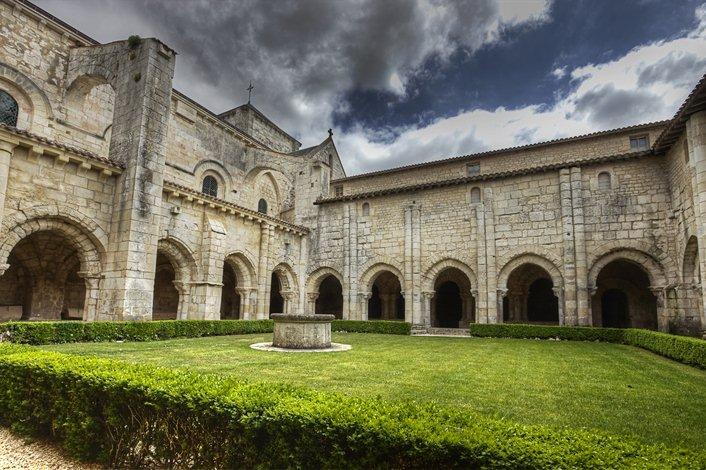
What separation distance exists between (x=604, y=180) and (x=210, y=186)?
19181mm

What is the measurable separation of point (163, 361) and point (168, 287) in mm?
14844

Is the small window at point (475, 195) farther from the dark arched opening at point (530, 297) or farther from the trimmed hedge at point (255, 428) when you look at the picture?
the trimmed hedge at point (255, 428)

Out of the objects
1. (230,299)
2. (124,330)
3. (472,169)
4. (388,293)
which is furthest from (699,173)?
(230,299)

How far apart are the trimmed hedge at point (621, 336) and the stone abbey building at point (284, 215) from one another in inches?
48.8

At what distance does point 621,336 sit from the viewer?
14.9 m

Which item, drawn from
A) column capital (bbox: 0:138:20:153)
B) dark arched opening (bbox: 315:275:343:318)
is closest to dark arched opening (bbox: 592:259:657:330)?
dark arched opening (bbox: 315:275:343:318)

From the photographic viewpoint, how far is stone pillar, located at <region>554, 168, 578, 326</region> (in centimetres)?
1683

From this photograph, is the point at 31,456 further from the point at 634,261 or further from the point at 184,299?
the point at 634,261

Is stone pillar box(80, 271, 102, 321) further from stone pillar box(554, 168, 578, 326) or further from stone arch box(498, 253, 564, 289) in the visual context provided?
stone pillar box(554, 168, 578, 326)

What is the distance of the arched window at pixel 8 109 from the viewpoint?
14478 millimetres

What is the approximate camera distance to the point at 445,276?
925 inches

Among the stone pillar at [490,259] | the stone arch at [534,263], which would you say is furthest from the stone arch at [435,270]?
the stone arch at [534,263]

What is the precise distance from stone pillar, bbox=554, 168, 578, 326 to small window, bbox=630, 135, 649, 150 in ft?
15.1

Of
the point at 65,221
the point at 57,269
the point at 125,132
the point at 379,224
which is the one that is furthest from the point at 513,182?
the point at 57,269
